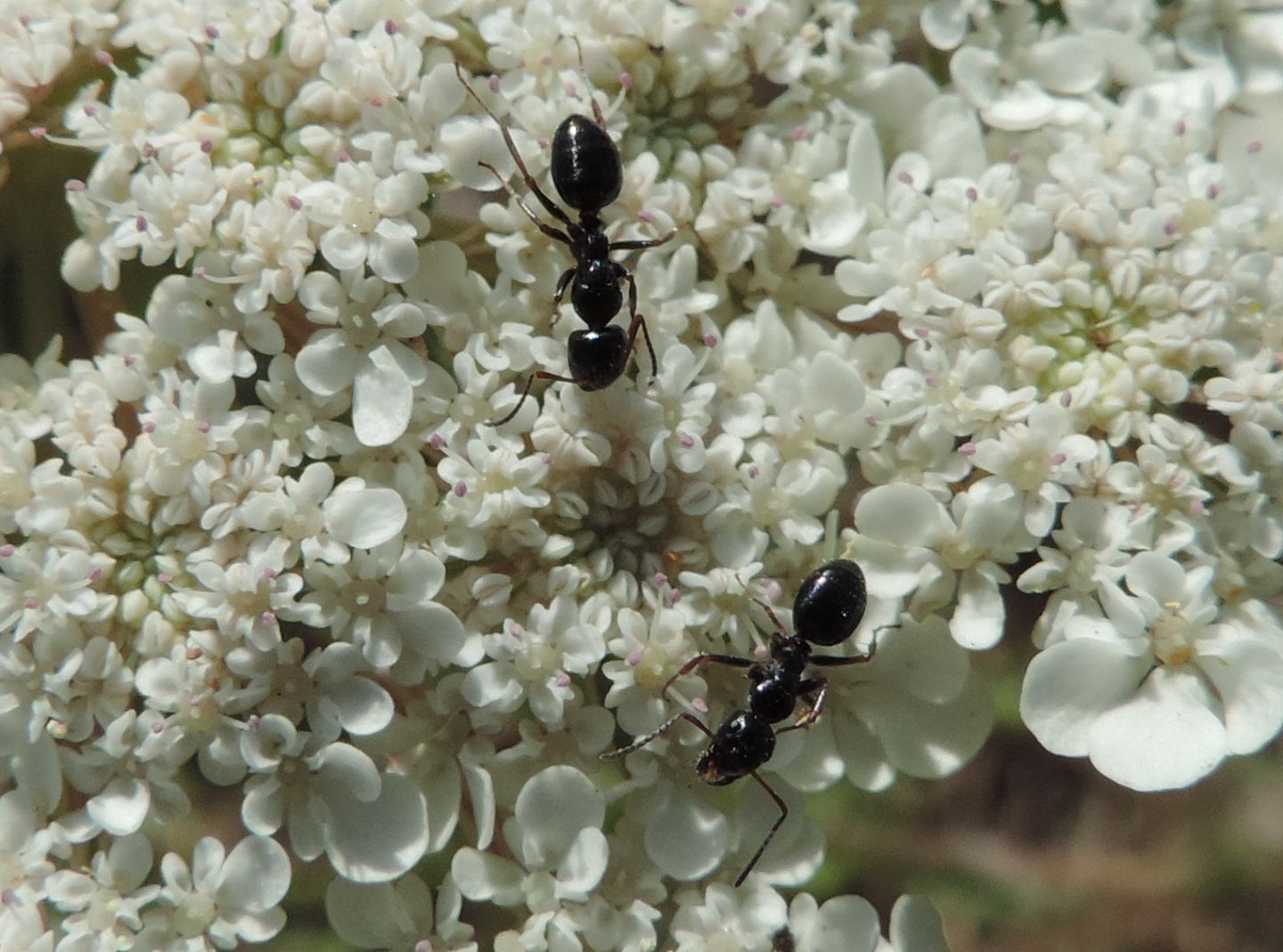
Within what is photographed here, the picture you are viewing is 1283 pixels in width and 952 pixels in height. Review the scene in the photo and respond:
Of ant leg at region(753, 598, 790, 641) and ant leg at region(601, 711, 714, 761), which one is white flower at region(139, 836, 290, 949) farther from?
ant leg at region(753, 598, 790, 641)

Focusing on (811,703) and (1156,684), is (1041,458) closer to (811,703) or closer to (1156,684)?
(1156,684)

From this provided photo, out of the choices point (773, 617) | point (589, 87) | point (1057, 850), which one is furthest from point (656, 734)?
point (1057, 850)

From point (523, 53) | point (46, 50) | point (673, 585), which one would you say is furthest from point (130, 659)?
point (523, 53)

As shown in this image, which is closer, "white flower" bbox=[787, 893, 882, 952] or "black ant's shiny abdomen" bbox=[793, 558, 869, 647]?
"black ant's shiny abdomen" bbox=[793, 558, 869, 647]

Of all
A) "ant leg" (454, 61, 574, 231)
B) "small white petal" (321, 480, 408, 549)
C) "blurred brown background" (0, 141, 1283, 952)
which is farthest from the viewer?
"blurred brown background" (0, 141, 1283, 952)

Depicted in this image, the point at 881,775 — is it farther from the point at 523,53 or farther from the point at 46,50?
the point at 46,50

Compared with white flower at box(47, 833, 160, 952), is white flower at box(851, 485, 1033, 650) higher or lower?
higher

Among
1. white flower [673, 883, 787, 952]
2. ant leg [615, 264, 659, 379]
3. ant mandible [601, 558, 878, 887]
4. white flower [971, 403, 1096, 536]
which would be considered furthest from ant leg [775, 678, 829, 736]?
ant leg [615, 264, 659, 379]
